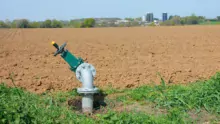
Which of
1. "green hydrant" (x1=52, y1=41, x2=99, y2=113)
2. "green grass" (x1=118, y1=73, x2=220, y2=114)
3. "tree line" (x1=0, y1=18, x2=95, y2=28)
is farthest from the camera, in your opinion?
"tree line" (x1=0, y1=18, x2=95, y2=28)

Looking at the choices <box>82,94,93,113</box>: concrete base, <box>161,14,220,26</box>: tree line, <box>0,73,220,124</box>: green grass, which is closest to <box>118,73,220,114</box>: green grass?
<box>0,73,220,124</box>: green grass

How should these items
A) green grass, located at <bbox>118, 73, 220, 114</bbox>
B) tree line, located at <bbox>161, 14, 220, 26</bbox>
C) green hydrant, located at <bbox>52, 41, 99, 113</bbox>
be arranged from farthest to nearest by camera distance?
tree line, located at <bbox>161, 14, 220, 26</bbox>, green grass, located at <bbox>118, 73, 220, 114</bbox>, green hydrant, located at <bbox>52, 41, 99, 113</bbox>

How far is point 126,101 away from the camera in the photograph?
7.05 metres

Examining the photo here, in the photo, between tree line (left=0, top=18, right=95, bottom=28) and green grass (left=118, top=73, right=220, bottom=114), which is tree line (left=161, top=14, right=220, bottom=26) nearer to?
tree line (left=0, top=18, right=95, bottom=28)

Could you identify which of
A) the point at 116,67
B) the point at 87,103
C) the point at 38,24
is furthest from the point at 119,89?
the point at 38,24

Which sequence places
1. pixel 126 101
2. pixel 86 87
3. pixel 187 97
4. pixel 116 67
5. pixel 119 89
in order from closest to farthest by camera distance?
pixel 86 87
pixel 187 97
pixel 126 101
pixel 119 89
pixel 116 67

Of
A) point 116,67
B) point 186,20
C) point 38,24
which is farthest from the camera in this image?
point 186,20

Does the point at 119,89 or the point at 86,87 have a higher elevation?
the point at 86,87

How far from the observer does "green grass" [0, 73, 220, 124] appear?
4.96 m

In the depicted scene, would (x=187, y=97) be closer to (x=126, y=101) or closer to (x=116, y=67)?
(x=126, y=101)

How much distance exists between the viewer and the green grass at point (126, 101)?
4.96 metres

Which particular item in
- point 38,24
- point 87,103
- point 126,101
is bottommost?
point 126,101

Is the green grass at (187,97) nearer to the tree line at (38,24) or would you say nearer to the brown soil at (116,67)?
the brown soil at (116,67)

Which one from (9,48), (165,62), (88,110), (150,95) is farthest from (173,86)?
(9,48)
